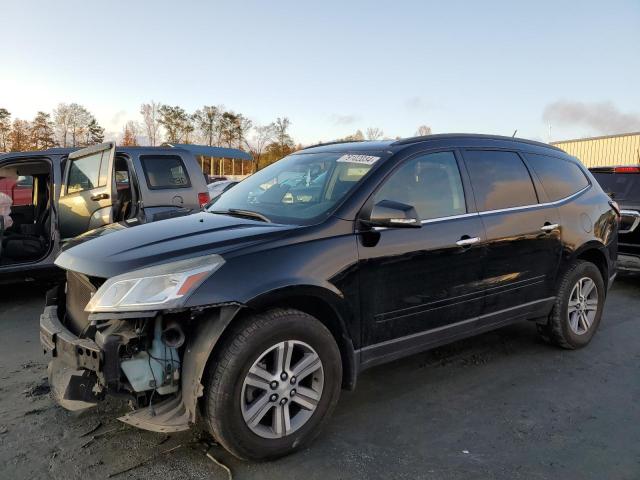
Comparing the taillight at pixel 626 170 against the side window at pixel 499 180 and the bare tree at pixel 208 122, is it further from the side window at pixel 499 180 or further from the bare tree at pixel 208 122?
the bare tree at pixel 208 122

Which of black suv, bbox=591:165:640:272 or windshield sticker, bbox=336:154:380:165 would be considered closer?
windshield sticker, bbox=336:154:380:165

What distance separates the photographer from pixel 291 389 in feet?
9.18

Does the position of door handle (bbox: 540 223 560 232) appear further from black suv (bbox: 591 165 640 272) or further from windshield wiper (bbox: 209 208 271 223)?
black suv (bbox: 591 165 640 272)

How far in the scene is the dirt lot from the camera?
271cm

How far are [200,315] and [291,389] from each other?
0.66 metres

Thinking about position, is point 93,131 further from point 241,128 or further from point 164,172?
point 164,172

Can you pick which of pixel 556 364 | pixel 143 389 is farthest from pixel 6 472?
pixel 556 364

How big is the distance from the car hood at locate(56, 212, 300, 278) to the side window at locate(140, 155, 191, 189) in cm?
362

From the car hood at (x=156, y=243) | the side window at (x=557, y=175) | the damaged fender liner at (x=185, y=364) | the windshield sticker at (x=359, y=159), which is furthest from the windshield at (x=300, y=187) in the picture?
the side window at (x=557, y=175)

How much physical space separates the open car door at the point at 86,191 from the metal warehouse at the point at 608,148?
29684 mm

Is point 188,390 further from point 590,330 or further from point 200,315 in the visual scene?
point 590,330

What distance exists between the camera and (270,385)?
2727 mm

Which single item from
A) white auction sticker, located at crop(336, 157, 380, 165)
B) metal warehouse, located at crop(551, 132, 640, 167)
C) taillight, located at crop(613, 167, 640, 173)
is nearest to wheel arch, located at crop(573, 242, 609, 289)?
white auction sticker, located at crop(336, 157, 380, 165)

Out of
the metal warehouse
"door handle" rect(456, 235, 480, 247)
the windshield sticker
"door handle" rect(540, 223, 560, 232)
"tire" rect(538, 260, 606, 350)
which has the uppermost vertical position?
the metal warehouse
